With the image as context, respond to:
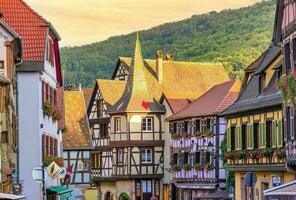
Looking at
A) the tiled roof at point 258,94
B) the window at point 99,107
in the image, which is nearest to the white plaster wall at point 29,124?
the tiled roof at point 258,94

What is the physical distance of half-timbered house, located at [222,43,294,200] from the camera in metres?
42.4

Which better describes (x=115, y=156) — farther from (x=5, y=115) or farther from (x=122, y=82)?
(x=5, y=115)

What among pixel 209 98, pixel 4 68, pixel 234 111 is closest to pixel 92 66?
pixel 209 98

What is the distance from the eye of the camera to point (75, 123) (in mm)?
81250

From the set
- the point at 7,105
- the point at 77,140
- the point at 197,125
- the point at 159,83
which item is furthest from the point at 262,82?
the point at 77,140

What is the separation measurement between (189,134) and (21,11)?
27090 millimetres

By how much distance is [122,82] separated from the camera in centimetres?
8944

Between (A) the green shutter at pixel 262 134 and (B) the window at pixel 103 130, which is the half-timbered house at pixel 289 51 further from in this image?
(B) the window at pixel 103 130

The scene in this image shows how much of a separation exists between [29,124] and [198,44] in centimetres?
8694

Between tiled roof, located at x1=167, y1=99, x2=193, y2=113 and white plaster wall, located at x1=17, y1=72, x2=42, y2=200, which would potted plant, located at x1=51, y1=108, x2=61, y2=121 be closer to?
white plaster wall, located at x1=17, y1=72, x2=42, y2=200

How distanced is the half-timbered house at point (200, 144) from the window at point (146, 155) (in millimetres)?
5772

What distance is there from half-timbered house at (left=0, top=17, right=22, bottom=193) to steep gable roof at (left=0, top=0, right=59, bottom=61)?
4.93 metres

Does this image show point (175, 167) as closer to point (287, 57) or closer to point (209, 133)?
point (209, 133)

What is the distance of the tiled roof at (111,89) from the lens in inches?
3413
